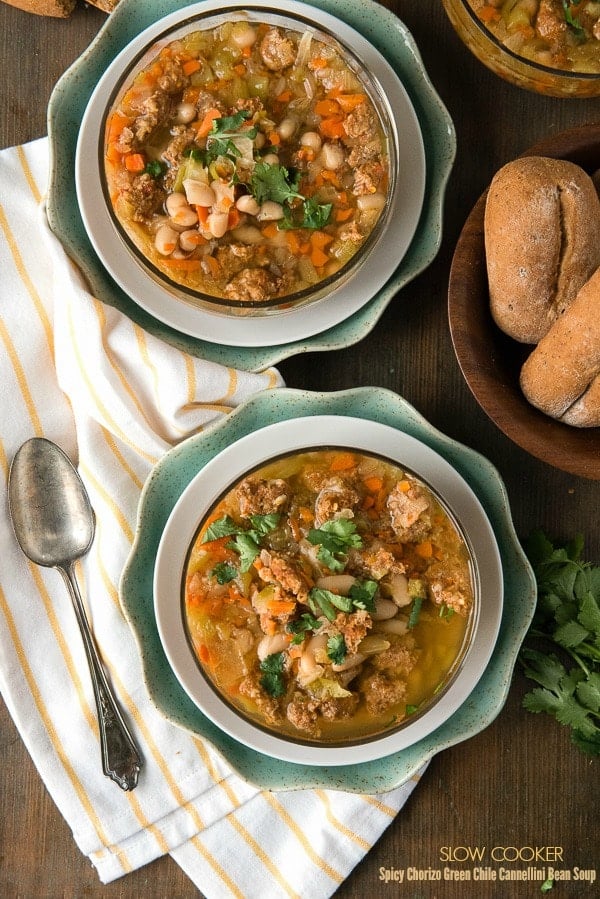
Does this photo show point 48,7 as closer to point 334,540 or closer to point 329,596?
point 334,540

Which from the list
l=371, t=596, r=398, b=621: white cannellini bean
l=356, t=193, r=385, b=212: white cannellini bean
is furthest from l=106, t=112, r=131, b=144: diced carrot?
l=371, t=596, r=398, b=621: white cannellini bean

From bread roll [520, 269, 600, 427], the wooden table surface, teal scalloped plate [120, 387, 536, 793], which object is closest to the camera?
bread roll [520, 269, 600, 427]

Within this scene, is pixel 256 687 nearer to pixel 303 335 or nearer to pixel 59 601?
pixel 59 601

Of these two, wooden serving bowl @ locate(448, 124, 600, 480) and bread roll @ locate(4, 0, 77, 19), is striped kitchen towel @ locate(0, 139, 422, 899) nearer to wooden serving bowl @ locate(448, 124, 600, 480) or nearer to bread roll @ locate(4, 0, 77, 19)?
bread roll @ locate(4, 0, 77, 19)

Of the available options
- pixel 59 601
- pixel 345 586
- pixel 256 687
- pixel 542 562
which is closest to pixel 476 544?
pixel 542 562

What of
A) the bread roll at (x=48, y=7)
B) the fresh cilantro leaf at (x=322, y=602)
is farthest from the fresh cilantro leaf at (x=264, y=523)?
the bread roll at (x=48, y=7)

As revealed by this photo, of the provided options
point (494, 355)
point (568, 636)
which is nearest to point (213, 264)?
point (494, 355)
